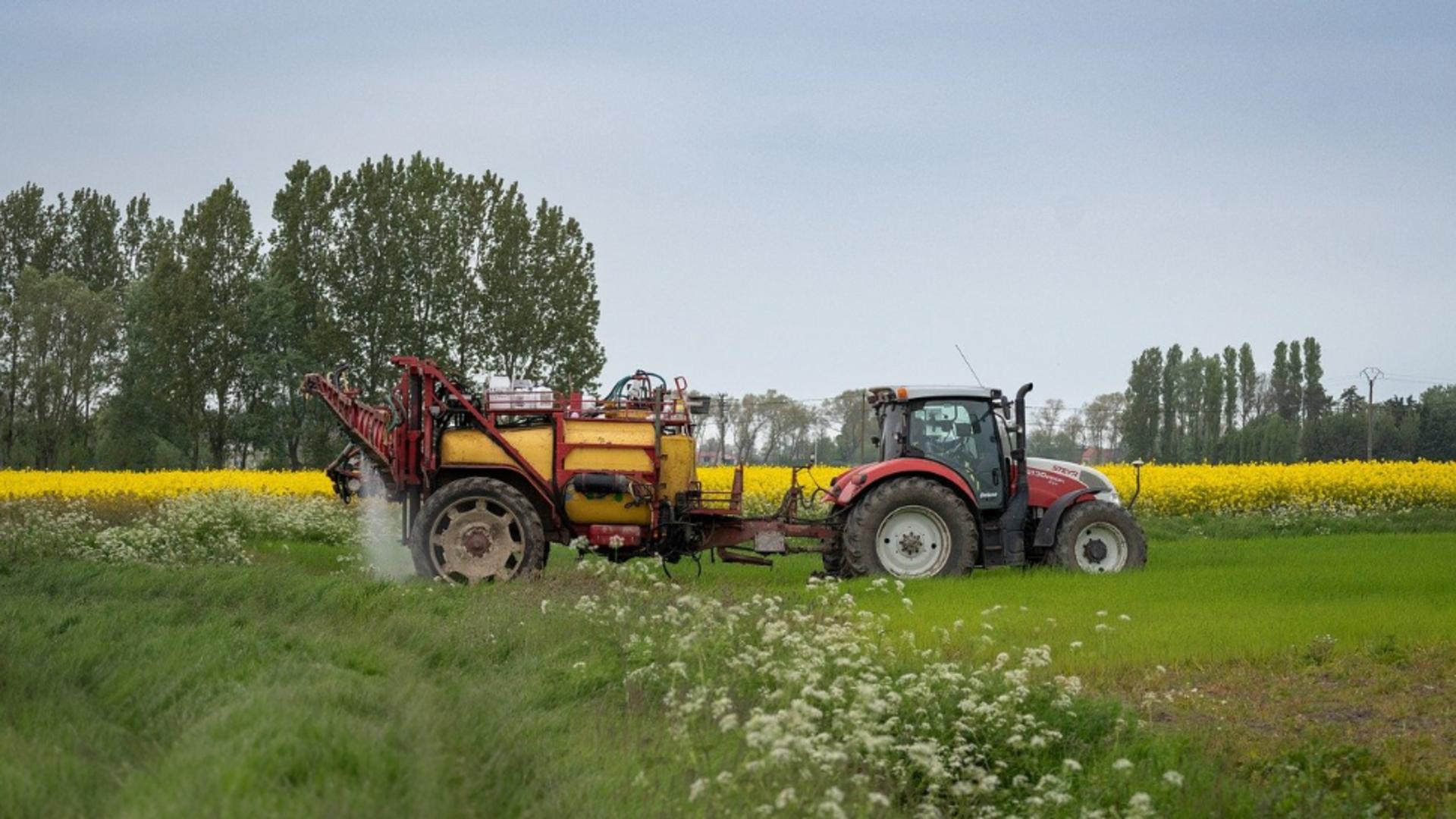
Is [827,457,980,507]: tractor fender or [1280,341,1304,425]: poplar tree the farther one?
[1280,341,1304,425]: poplar tree

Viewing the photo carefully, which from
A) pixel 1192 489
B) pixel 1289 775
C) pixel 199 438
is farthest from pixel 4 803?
pixel 199 438

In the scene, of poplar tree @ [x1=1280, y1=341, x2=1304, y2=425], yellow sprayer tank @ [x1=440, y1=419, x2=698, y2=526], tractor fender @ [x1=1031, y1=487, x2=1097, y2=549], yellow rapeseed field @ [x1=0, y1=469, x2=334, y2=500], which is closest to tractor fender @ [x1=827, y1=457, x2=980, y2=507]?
tractor fender @ [x1=1031, y1=487, x2=1097, y2=549]

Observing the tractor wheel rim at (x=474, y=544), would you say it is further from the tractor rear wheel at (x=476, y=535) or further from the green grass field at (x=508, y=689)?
the green grass field at (x=508, y=689)

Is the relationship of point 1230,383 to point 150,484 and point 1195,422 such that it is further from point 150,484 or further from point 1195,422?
point 150,484

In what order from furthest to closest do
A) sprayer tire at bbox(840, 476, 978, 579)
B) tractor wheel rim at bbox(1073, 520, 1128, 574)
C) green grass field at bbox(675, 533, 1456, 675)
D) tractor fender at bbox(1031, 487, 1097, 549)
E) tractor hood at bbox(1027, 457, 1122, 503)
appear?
1. tractor hood at bbox(1027, 457, 1122, 503)
2. tractor wheel rim at bbox(1073, 520, 1128, 574)
3. tractor fender at bbox(1031, 487, 1097, 549)
4. sprayer tire at bbox(840, 476, 978, 579)
5. green grass field at bbox(675, 533, 1456, 675)

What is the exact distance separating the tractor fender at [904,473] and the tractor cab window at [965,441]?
0.22 metres

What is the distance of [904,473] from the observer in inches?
639

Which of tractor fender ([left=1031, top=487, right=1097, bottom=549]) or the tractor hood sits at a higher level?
the tractor hood

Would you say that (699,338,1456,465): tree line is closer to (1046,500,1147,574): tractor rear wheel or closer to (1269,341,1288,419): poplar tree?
(1269,341,1288,419): poplar tree

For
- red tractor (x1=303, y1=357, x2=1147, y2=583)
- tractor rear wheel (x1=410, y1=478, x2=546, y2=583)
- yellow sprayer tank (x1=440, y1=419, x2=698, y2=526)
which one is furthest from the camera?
yellow sprayer tank (x1=440, y1=419, x2=698, y2=526)

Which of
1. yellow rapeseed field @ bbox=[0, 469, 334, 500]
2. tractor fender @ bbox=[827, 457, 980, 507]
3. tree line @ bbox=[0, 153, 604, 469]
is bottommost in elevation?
yellow rapeseed field @ bbox=[0, 469, 334, 500]

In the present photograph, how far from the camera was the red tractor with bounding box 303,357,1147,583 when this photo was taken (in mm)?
15383

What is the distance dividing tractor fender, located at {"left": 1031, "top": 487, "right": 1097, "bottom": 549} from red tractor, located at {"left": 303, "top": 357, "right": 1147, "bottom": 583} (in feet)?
0.06

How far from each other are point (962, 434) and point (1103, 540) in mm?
1981
